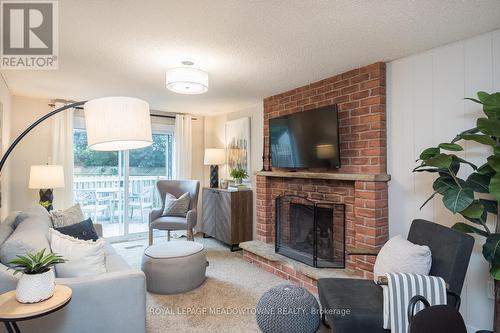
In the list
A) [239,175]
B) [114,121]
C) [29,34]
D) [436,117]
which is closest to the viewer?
[114,121]

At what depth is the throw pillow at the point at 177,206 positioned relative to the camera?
4.50 m

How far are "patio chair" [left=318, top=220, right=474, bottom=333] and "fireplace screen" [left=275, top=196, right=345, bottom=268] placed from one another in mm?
974

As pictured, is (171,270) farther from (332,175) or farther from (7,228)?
(332,175)

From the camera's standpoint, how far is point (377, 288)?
2125mm

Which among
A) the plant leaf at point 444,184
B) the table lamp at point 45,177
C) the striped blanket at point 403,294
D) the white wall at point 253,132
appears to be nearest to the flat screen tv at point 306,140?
the white wall at point 253,132

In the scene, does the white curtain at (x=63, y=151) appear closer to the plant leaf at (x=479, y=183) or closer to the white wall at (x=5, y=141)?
the white wall at (x=5, y=141)

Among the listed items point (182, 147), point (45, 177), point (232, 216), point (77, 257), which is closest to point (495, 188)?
point (77, 257)

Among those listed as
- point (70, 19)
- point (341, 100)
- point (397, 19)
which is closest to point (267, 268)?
point (341, 100)

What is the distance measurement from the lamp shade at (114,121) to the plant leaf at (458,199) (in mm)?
1896

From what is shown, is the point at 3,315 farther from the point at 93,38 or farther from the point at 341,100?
the point at 341,100

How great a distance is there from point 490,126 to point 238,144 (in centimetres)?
360

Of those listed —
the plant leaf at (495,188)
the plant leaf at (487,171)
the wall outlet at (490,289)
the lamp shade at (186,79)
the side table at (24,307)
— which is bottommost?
the wall outlet at (490,289)

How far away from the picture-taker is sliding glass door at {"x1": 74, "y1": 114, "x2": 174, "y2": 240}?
15.5 ft

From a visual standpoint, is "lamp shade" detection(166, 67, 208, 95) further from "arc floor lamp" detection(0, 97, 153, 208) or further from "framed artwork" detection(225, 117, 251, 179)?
"framed artwork" detection(225, 117, 251, 179)
